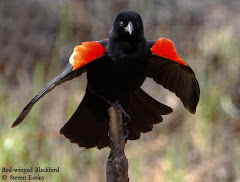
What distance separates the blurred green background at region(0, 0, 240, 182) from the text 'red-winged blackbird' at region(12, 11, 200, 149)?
3.76ft

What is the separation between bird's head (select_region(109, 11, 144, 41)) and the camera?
3834 millimetres

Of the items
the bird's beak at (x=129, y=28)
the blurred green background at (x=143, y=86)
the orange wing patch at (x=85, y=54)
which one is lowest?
the orange wing patch at (x=85, y=54)

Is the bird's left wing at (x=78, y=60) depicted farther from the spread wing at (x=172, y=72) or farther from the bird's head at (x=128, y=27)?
the spread wing at (x=172, y=72)

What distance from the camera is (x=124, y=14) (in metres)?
3.88

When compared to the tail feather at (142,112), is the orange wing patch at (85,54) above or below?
above

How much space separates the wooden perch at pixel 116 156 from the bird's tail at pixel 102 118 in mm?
536

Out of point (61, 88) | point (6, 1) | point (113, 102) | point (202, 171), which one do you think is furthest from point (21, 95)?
point (113, 102)

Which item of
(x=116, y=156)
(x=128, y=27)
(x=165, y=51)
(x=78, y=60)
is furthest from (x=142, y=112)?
(x=116, y=156)

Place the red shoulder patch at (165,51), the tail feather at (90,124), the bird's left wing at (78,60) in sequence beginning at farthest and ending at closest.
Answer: the tail feather at (90,124), the red shoulder patch at (165,51), the bird's left wing at (78,60)

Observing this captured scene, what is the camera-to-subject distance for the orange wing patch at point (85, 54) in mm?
3615

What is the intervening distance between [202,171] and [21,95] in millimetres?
2087

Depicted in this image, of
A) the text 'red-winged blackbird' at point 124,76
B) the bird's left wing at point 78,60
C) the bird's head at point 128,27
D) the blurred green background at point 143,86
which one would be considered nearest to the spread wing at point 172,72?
the text 'red-winged blackbird' at point 124,76

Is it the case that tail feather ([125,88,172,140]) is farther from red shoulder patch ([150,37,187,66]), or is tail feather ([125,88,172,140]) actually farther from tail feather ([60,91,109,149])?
red shoulder patch ([150,37,187,66])

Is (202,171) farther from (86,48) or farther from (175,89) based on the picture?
(86,48)
